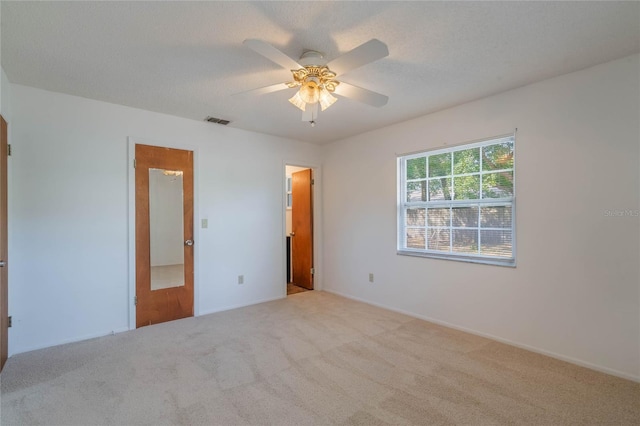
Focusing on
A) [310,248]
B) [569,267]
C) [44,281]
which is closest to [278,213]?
[310,248]

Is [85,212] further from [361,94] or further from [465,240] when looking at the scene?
[465,240]

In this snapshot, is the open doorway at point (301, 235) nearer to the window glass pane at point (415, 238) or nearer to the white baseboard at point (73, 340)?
the window glass pane at point (415, 238)

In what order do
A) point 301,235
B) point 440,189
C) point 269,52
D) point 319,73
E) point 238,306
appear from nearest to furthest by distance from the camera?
1. point 269,52
2. point 319,73
3. point 440,189
4. point 238,306
5. point 301,235

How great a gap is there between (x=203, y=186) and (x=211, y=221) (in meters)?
0.47

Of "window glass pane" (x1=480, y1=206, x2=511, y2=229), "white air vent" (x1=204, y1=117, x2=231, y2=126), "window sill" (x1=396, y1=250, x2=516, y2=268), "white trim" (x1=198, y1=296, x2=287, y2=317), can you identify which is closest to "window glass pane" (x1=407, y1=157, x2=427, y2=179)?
"window glass pane" (x1=480, y1=206, x2=511, y2=229)

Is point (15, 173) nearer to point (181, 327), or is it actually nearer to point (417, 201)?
point (181, 327)

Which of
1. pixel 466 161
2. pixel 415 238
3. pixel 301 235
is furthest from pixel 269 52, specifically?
pixel 301 235

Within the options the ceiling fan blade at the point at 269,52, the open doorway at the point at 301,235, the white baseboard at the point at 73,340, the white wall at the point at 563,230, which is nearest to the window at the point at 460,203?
the white wall at the point at 563,230

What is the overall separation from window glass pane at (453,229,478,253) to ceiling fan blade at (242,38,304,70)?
2502mm

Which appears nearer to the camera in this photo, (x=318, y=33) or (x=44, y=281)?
(x=318, y=33)

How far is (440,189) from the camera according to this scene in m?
3.61

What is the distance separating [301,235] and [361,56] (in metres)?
3.83

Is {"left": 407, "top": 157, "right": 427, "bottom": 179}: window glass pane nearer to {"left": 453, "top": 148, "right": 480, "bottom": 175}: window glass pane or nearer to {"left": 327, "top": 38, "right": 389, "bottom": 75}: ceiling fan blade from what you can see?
{"left": 453, "top": 148, "right": 480, "bottom": 175}: window glass pane

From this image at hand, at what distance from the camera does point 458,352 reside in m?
2.78
